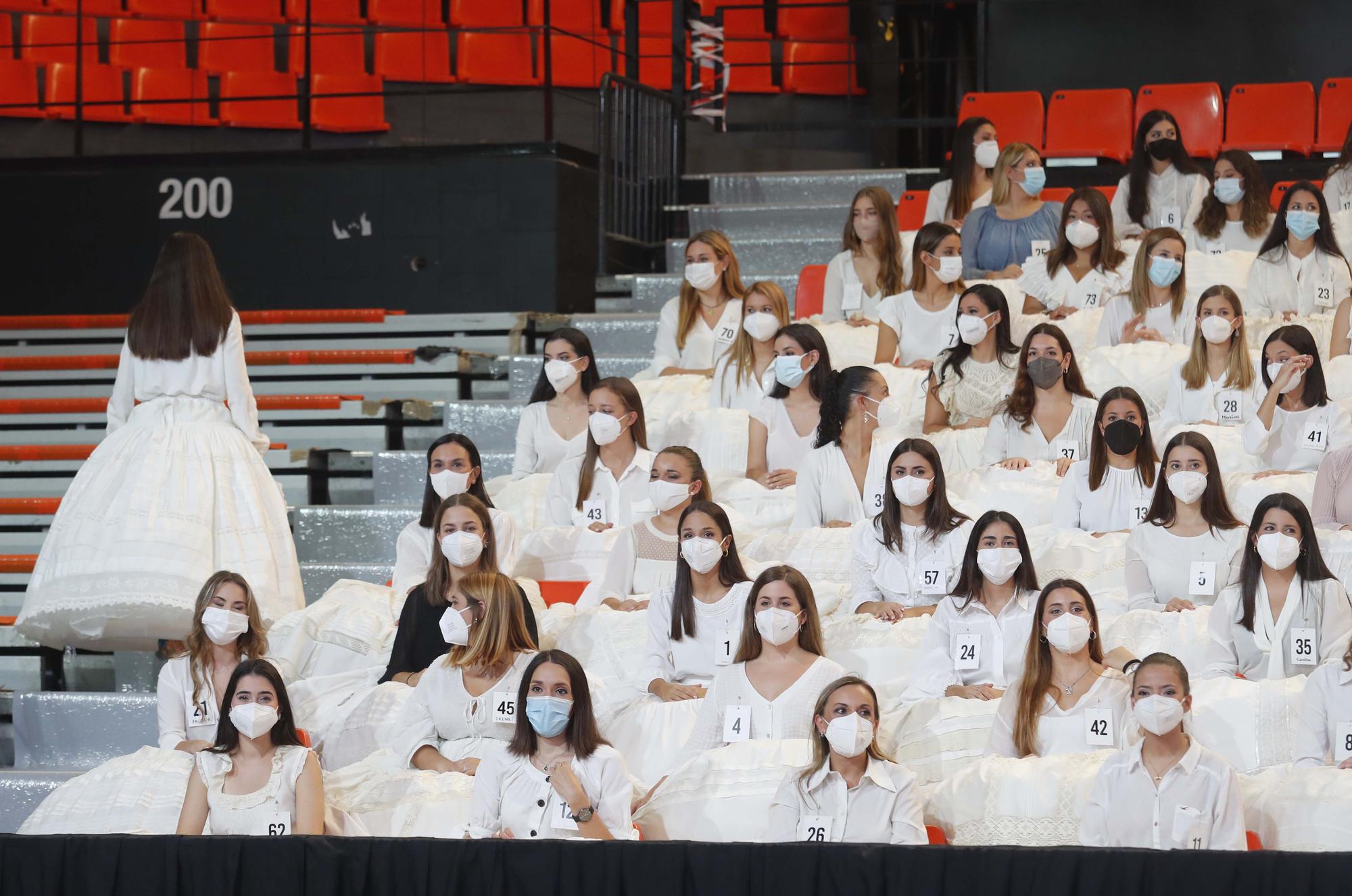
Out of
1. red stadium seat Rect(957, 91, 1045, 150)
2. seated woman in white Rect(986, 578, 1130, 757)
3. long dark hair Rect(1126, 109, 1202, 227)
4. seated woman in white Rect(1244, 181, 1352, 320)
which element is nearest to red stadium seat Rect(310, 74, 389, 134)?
red stadium seat Rect(957, 91, 1045, 150)

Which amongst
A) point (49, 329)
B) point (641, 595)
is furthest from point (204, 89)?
point (641, 595)

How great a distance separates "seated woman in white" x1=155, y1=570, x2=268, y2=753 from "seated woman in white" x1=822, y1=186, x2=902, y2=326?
347 cm

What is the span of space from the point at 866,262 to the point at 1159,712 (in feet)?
13.1

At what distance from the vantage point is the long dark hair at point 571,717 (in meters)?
4.87

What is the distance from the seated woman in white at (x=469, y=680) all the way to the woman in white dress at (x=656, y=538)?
66cm

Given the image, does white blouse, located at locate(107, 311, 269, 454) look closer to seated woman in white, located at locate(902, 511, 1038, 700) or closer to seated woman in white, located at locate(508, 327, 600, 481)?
seated woman in white, located at locate(508, 327, 600, 481)

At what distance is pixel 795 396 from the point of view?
7125 millimetres

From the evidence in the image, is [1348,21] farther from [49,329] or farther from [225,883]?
[225,883]

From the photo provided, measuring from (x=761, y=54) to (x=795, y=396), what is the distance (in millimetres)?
5444

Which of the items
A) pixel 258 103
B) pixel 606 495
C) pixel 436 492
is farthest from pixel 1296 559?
pixel 258 103

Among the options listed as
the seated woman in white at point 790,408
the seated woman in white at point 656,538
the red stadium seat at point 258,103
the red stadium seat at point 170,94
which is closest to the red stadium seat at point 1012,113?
the seated woman in white at point 790,408

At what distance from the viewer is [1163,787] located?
4.60 metres

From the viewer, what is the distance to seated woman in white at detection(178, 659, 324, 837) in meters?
4.89

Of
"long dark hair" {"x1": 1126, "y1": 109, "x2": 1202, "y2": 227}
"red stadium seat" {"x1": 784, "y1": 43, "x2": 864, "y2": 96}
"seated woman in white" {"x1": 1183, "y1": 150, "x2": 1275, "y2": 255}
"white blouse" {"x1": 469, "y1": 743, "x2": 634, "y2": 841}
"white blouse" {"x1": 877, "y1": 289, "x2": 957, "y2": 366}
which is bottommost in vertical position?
"white blouse" {"x1": 469, "y1": 743, "x2": 634, "y2": 841}
